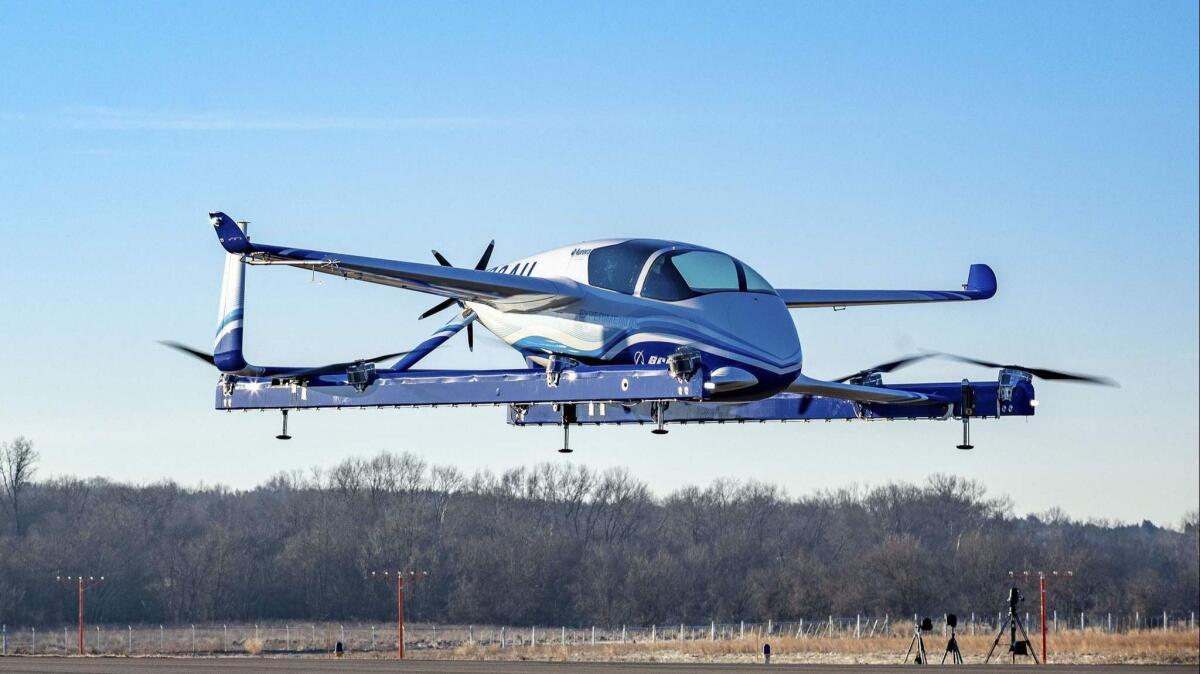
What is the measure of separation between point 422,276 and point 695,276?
18.4 feet

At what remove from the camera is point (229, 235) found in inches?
1320

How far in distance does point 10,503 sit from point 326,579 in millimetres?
24172

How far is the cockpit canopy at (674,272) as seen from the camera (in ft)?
111

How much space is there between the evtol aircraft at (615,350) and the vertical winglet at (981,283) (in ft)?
0.11

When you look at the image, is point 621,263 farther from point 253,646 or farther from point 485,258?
point 253,646

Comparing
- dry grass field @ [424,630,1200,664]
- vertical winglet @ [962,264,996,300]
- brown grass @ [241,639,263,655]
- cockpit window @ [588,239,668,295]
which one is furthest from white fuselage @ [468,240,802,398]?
brown grass @ [241,639,263,655]

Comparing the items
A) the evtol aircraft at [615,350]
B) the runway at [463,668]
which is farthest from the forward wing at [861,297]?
the runway at [463,668]

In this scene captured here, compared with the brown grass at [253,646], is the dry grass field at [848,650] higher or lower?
higher

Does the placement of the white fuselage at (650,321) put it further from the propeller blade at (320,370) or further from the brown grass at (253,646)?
the brown grass at (253,646)

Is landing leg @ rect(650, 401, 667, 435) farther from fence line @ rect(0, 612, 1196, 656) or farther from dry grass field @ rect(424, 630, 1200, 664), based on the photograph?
fence line @ rect(0, 612, 1196, 656)

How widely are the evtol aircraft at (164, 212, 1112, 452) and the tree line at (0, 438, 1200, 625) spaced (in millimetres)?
69714

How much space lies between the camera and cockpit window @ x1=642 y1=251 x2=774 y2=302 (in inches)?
1330

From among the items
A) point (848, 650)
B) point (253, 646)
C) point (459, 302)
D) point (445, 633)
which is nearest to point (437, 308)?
point (459, 302)

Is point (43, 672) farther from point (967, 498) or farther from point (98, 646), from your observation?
point (967, 498)
